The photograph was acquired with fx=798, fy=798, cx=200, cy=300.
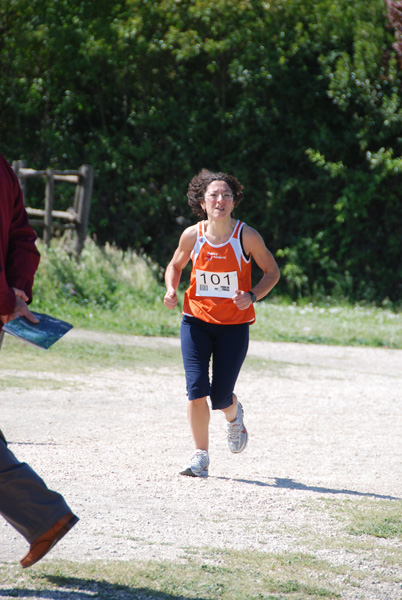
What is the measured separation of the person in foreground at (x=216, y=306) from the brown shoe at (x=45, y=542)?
1.75 m

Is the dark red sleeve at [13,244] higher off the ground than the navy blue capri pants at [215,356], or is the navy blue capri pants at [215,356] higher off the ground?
the dark red sleeve at [13,244]

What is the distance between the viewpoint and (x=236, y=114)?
16.7m

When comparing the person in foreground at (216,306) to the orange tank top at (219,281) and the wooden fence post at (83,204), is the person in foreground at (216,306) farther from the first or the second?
the wooden fence post at (83,204)

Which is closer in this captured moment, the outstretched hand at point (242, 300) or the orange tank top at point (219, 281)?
the outstretched hand at point (242, 300)

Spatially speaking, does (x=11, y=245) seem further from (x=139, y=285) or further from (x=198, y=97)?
(x=198, y=97)

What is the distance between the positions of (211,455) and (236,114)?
482 inches

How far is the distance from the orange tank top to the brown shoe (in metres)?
2.00

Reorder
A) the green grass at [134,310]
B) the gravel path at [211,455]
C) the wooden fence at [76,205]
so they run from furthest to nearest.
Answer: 1. the wooden fence at [76,205]
2. the green grass at [134,310]
3. the gravel path at [211,455]

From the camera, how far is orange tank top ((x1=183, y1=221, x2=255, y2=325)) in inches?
194

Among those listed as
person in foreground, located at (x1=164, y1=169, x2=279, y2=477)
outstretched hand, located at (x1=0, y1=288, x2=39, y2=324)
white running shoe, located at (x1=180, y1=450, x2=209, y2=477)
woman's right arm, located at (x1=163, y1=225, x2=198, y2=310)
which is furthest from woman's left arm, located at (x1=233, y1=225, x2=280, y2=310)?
outstretched hand, located at (x1=0, y1=288, x2=39, y2=324)

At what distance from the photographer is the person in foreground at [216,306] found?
4.94 meters

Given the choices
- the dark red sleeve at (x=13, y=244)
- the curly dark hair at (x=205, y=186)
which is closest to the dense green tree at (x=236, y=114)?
the curly dark hair at (x=205, y=186)

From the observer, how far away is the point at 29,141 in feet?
59.9

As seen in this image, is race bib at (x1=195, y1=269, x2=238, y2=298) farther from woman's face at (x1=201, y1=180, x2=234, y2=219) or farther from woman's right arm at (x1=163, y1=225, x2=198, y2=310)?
woman's face at (x1=201, y1=180, x2=234, y2=219)
